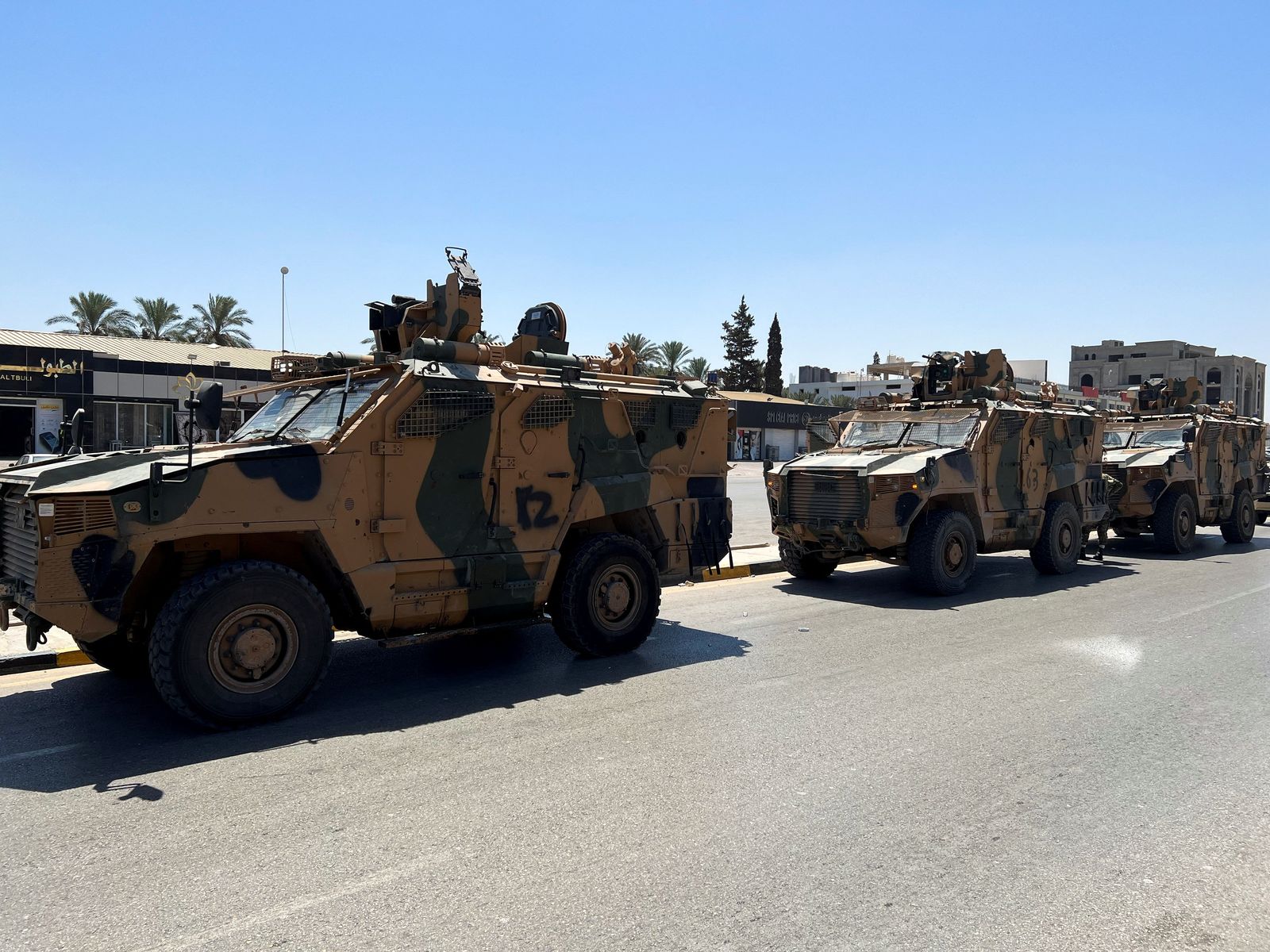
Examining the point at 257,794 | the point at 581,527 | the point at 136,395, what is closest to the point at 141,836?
the point at 257,794

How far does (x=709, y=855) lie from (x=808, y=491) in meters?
7.28

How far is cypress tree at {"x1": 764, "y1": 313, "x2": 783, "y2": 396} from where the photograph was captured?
64.2m

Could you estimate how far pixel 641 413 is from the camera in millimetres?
7734

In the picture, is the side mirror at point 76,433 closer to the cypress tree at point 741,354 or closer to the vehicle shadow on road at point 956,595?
the vehicle shadow on road at point 956,595

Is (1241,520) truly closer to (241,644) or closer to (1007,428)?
(1007,428)

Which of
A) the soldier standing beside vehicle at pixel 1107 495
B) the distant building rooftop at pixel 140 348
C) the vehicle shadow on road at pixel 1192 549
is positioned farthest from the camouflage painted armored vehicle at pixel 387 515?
the distant building rooftop at pixel 140 348

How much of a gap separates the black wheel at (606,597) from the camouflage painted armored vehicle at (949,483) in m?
3.53

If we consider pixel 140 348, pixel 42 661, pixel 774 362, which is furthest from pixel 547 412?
pixel 774 362

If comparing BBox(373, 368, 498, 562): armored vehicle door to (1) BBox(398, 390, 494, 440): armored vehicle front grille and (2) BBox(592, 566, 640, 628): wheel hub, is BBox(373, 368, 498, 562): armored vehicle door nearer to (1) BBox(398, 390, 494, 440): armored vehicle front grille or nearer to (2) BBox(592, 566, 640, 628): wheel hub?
(1) BBox(398, 390, 494, 440): armored vehicle front grille

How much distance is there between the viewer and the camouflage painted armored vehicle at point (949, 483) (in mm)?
10367

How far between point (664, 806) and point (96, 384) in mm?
34548

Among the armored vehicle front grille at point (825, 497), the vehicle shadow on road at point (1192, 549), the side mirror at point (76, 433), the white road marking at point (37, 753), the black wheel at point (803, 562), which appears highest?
the side mirror at point (76, 433)

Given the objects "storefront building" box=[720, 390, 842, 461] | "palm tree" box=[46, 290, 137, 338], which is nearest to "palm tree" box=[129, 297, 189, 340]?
"palm tree" box=[46, 290, 137, 338]

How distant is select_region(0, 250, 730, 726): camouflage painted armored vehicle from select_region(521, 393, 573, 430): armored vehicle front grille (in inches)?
0.5
